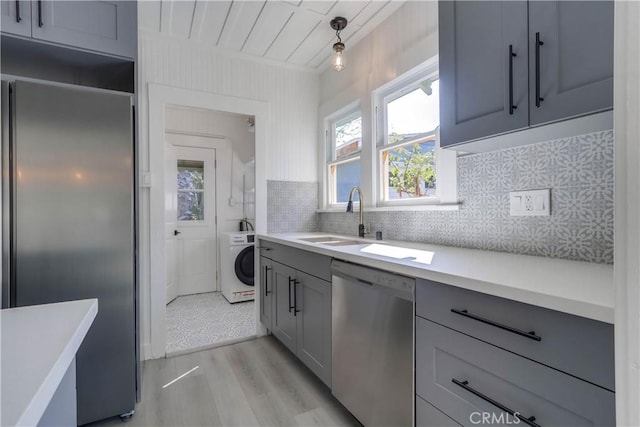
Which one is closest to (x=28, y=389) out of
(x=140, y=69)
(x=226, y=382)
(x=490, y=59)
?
(x=490, y=59)

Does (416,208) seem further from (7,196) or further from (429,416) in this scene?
(7,196)

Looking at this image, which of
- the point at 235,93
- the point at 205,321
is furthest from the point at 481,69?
the point at 205,321

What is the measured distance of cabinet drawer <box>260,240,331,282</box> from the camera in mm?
1741

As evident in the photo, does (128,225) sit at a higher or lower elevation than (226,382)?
higher

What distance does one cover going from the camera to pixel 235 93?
2717 millimetres

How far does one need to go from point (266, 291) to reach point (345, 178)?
1.24m

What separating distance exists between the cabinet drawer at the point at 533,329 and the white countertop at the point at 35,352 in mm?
995

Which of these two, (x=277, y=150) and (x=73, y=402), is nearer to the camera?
(x=73, y=402)

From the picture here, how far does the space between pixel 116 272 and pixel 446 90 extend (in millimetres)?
1865

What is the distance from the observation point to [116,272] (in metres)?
1.60

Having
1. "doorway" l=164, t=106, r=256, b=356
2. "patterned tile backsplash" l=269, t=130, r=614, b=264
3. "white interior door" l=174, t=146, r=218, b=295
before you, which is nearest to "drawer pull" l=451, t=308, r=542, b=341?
"patterned tile backsplash" l=269, t=130, r=614, b=264

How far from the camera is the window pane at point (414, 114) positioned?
1974mm

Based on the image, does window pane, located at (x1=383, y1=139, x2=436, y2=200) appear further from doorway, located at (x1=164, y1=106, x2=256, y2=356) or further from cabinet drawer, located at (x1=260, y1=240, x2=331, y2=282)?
doorway, located at (x1=164, y1=106, x2=256, y2=356)

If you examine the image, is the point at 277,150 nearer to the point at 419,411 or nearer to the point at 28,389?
the point at 419,411
